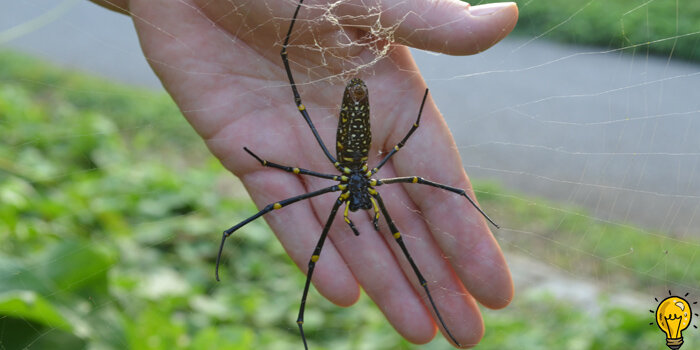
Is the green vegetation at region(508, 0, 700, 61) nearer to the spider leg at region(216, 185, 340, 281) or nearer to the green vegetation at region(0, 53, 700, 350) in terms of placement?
the green vegetation at region(0, 53, 700, 350)

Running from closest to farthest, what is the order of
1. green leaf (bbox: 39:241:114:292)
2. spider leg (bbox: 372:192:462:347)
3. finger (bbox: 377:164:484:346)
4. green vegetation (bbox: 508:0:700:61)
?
green vegetation (bbox: 508:0:700:61), spider leg (bbox: 372:192:462:347), finger (bbox: 377:164:484:346), green leaf (bbox: 39:241:114:292)

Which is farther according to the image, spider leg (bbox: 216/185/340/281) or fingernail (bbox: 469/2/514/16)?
spider leg (bbox: 216/185/340/281)

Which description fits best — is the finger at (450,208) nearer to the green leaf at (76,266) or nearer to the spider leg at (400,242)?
the spider leg at (400,242)

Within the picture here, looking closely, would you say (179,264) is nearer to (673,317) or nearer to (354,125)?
(354,125)

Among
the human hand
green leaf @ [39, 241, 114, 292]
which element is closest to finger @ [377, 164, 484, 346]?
the human hand

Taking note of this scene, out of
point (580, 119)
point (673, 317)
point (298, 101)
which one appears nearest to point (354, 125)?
point (298, 101)

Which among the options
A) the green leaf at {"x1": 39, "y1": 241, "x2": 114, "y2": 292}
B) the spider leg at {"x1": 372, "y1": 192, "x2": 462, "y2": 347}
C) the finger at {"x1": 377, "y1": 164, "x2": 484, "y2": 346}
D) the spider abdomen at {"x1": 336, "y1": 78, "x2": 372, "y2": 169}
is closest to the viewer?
the spider abdomen at {"x1": 336, "y1": 78, "x2": 372, "y2": 169}

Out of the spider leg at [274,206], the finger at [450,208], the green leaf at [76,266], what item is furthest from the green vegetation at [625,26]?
the green leaf at [76,266]

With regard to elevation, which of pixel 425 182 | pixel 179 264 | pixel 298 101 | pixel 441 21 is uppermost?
pixel 441 21

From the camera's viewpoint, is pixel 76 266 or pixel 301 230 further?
pixel 76 266
